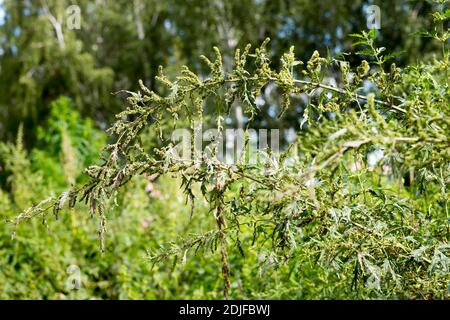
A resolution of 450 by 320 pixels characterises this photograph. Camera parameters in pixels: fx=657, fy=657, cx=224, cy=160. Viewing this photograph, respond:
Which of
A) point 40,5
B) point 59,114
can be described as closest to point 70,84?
point 40,5

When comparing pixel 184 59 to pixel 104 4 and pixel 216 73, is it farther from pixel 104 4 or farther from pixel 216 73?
pixel 216 73

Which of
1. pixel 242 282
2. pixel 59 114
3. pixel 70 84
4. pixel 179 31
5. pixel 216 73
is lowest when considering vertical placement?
pixel 242 282

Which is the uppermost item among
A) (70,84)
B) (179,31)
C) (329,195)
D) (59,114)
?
(179,31)

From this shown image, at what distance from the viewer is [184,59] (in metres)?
16.9

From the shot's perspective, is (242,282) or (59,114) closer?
(242,282)
